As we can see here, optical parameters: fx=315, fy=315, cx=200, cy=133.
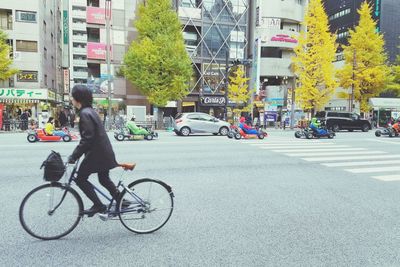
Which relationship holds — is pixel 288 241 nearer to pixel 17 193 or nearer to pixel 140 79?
pixel 17 193

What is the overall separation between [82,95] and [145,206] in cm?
159

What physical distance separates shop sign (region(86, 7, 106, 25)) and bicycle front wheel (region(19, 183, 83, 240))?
33055 mm

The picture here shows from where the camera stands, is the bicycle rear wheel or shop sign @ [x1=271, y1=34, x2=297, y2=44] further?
shop sign @ [x1=271, y1=34, x2=297, y2=44]

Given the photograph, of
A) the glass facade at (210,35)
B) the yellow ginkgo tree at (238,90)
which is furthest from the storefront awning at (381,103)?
the glass facade at (210,35)

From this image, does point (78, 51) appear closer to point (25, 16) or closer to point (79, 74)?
A: point (79, 74)

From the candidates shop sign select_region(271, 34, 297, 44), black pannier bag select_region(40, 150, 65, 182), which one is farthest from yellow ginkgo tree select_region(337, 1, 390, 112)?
black pannier bag select_region(40, 150, 65, 182)

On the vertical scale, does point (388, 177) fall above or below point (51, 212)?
below

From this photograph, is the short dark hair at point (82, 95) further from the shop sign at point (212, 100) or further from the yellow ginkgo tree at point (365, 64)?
the yellow ginkgo tree at point (365, 64)

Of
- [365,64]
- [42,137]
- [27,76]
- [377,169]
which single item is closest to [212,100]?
[365,64]

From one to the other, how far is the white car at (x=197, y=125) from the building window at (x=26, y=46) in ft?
62.6

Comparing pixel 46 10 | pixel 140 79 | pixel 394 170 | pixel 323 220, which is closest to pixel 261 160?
pixel 394 170

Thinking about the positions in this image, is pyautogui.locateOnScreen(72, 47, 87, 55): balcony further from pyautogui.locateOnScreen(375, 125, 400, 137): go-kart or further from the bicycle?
the bicycle

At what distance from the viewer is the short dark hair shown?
3619 millimetres

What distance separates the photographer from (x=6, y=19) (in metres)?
29.5
